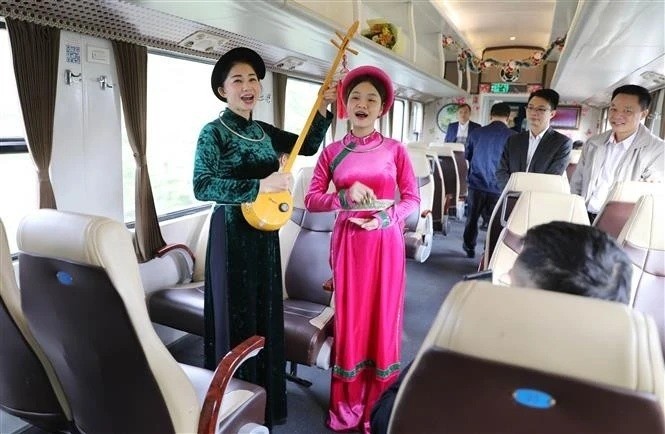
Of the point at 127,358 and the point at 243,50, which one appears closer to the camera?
the point at 127,358

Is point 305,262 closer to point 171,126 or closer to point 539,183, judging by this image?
point 171,126

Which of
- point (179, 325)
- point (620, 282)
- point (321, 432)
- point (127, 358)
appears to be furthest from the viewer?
point (179, 325)

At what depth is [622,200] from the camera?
287cm

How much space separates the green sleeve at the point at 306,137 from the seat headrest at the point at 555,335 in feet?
5.80

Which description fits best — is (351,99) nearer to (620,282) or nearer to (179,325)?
(620,282)

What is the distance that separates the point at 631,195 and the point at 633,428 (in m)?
2.46

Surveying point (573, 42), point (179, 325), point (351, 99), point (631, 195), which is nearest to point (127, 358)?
point (351, 99)

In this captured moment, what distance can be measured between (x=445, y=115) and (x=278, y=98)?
880cm

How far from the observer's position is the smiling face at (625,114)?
3.42 m

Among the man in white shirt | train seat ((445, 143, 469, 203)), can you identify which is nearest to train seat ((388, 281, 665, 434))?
the man in white shirt

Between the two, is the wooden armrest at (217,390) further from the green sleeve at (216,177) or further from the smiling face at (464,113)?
the smiling face at (464,113)

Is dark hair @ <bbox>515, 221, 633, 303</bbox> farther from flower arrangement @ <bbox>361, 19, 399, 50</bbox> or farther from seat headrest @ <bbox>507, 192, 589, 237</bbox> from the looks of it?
flower arrangement @ <bbox>361, 19, 399, 50</bbox>

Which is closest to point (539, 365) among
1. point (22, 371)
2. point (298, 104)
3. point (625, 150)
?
point (22, 371)

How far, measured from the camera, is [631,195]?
2.86m
